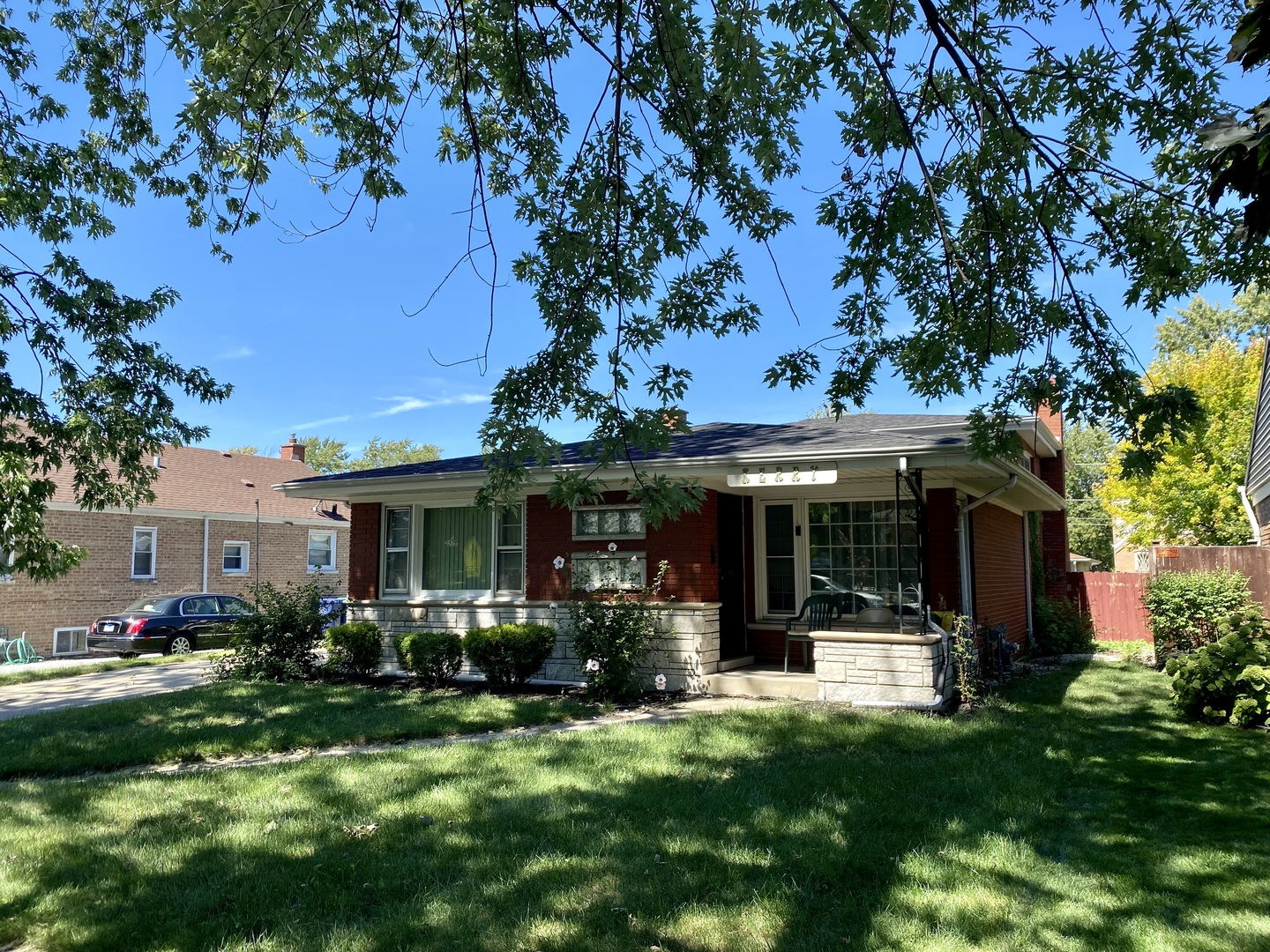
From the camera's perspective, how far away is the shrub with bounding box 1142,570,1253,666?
1244cm

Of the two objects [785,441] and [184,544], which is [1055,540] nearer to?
[785,441]

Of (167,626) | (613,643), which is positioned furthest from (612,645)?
(167,626)

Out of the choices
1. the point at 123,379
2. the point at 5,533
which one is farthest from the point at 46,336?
the point at 5,533

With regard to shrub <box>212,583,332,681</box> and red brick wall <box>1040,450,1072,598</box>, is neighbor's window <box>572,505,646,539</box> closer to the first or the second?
shrub <box>212,583,332,681</box>

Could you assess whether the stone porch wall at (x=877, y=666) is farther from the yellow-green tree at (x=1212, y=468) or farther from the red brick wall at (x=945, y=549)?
the yellow-green tree at (x=1212, y=468)

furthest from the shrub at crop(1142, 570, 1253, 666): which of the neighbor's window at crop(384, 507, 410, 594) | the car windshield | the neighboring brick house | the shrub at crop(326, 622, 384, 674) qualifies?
the car windshield

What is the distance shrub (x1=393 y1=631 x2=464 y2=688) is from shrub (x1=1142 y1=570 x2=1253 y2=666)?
10623 millimetres

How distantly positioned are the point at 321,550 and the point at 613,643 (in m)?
19.9

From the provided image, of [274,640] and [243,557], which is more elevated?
[243,557]

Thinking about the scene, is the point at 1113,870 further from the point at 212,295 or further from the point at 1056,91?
the point at 212,295

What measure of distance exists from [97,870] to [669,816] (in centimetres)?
317

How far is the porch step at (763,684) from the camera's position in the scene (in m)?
A: 9.83

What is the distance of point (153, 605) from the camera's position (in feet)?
61.1

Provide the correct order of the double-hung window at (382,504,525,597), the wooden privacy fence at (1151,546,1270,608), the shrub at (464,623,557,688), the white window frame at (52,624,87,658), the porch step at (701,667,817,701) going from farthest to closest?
1. the white window frame at (52,624,87,658)
2. the wooden privacy fence at (1151,546,1270,608)
3. the double-hung window at (382,504,525,597)
4. the shrub at (464,623,557,688)
5. the porch step at (701,667,817,701)
